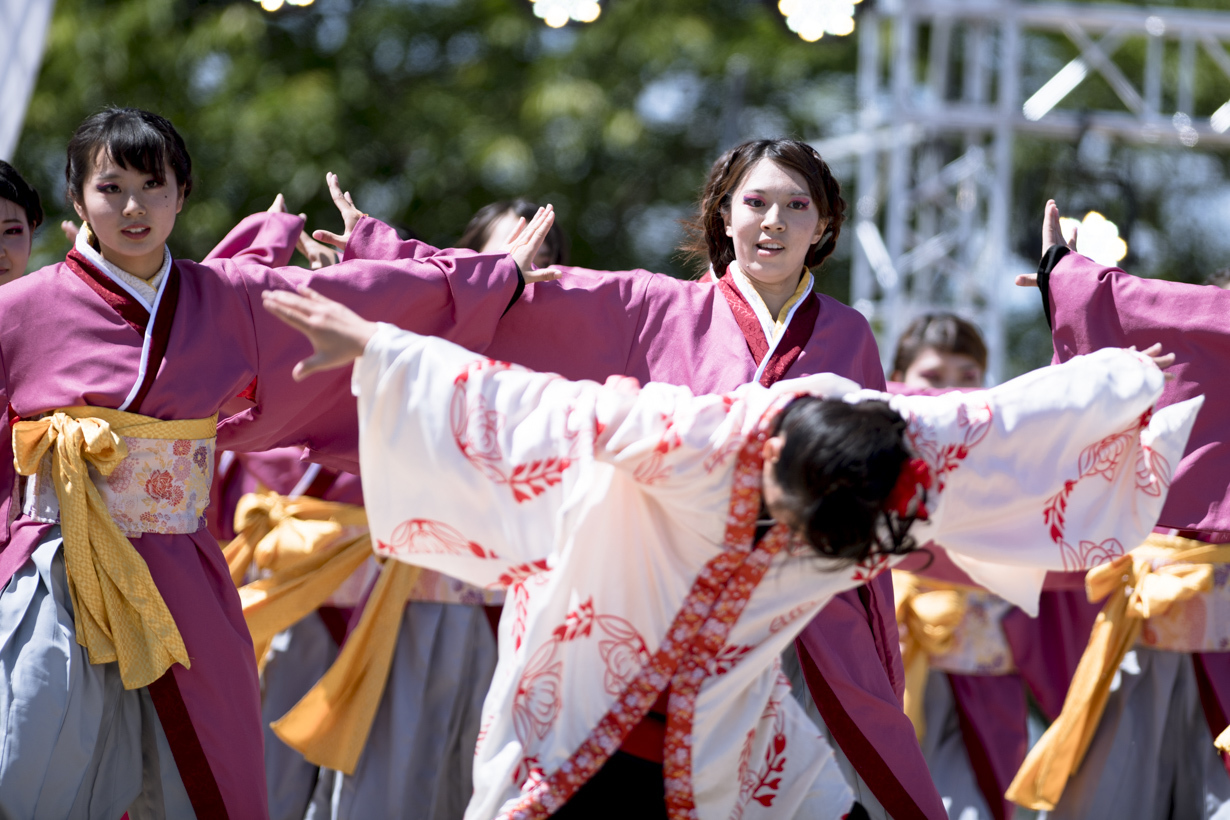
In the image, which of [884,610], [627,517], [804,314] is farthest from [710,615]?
[804,314]

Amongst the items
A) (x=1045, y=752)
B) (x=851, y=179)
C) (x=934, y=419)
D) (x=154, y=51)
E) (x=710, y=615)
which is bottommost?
(x=1045, y=752)

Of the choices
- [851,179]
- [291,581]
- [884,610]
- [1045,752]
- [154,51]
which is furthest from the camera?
[851,179]

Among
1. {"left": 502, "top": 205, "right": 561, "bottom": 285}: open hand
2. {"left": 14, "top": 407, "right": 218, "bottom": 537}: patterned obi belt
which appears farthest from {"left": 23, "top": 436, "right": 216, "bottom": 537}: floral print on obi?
{"left": 502, "top": 205, "right": 561, "bottom": 285}: open hand

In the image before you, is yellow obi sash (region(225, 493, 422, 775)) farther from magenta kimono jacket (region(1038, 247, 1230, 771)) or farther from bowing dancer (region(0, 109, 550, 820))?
magenta kimono jacket (region(1038, 247, 1230, 771))

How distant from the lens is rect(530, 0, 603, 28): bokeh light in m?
5.68

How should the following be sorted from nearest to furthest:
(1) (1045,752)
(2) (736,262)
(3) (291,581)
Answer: (2) (736,262) < (1) (1045,752) < (3) (291,581)

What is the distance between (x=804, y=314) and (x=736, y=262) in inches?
7.3

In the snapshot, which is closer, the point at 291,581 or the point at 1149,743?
the point at 1149,743

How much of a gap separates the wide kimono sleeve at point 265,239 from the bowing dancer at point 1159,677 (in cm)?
161

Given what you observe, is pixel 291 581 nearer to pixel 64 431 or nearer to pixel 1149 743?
pixel 64 431

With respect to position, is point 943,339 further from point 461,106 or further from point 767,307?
point 461,106

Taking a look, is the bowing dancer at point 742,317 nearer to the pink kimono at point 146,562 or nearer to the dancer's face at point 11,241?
the pink kimono at point 146,562

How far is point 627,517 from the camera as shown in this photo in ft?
6.75

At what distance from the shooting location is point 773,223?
109 inches
